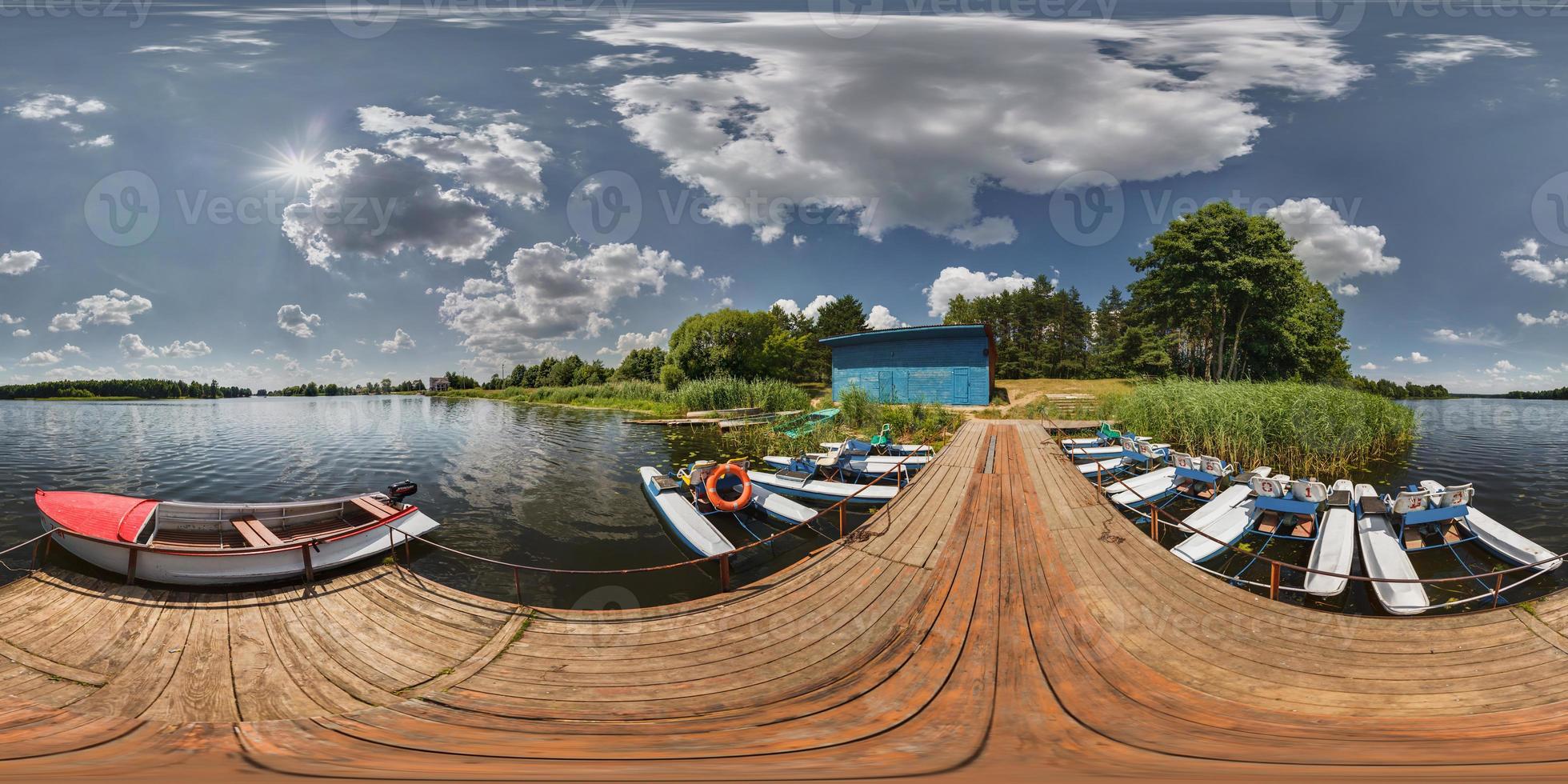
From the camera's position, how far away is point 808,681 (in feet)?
9.91

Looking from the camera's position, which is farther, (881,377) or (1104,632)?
(881,377)

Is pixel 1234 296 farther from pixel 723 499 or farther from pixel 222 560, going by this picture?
pixel 222 560

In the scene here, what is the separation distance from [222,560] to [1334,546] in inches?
507

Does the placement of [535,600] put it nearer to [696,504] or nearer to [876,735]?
[696,504]

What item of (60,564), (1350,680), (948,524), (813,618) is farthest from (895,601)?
(60,564)

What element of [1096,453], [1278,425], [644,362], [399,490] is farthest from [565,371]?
[1278,425]

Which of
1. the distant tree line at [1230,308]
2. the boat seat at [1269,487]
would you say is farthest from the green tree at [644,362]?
the boat seat at [1269,487]

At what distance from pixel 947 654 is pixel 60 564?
1072cm

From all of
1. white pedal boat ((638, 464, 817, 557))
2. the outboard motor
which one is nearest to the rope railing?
white pedal boat ((638, 464, 817, 557))

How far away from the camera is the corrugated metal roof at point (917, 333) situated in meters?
22.2

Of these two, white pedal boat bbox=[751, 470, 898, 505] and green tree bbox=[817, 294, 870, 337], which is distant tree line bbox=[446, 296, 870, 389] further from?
white pedal boat bbox=[751, 470, 898, 505]

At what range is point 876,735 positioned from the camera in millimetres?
2465

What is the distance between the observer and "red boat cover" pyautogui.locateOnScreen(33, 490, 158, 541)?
233 inches

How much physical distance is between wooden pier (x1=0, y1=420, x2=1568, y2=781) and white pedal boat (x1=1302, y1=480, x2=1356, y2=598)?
1.34m
